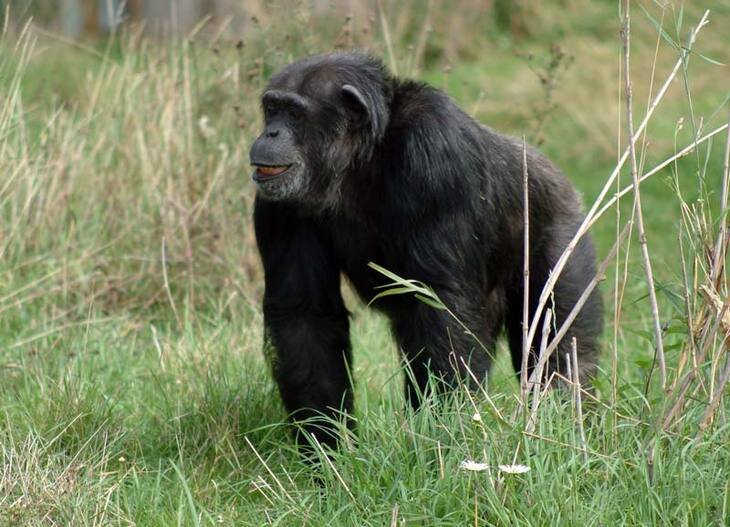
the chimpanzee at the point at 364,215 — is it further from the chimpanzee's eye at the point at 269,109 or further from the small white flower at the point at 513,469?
the small white flower at the point at 513,469

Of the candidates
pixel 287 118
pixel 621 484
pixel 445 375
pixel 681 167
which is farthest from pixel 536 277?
pixel 681 167

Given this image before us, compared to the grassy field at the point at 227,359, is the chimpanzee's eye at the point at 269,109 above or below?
above

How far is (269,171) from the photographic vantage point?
16.4 feet

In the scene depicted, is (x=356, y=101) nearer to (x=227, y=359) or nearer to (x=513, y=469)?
(x=227, y=359)

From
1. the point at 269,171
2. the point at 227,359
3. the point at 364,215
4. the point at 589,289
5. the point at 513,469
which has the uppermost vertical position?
the point at 269,171

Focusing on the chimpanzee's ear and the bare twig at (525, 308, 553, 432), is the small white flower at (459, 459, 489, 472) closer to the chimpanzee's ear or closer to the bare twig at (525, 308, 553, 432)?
the bare twig at (525, 308, 553, 432)

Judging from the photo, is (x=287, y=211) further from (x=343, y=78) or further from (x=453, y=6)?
(x=453, y=6)

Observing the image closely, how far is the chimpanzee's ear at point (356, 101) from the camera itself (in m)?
5.05

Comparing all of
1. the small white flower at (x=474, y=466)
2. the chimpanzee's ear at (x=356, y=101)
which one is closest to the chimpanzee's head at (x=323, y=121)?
the chimpanzee's ear at (x=356, y=101)

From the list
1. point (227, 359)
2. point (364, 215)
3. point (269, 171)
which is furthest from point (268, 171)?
point (227, 359)

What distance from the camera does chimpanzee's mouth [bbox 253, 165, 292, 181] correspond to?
4.97 m

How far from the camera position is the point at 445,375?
4.67 m

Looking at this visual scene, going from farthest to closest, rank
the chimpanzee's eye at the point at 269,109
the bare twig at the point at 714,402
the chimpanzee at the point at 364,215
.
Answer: the chimpanzee's eye at the point at 269,109, the chimpanzee at the point at 364,215, the bare twig at the point at 714,402

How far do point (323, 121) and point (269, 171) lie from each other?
1.18 ft
